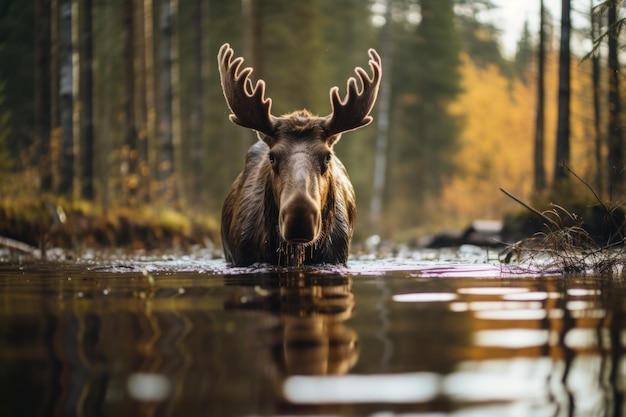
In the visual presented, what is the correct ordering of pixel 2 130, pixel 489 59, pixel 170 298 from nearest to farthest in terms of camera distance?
pixel 170 298 < pixel 2 130 < pixel 489 59

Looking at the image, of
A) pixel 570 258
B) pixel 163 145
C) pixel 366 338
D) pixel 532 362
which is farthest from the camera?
pixel 163 145

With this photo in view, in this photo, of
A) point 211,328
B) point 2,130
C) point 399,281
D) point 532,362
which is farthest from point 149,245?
point 532,362

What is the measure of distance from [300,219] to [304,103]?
3687 cm

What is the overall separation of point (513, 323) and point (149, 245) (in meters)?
13.2

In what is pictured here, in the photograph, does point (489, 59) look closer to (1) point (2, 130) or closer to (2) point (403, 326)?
(1) point (2, 130)

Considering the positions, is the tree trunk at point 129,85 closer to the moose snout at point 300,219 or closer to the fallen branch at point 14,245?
the fallen branch at point 14,245

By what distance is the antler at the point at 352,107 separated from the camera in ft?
30.0

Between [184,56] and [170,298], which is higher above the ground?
[184,56]

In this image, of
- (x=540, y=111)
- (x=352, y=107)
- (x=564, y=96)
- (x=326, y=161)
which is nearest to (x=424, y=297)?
(x=326, y=161)

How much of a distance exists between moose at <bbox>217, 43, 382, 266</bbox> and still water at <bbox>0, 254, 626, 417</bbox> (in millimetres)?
1207

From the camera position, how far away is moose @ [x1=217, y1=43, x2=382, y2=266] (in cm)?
801

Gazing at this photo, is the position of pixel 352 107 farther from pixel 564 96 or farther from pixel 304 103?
pixel 304 103

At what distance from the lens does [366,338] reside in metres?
4.13

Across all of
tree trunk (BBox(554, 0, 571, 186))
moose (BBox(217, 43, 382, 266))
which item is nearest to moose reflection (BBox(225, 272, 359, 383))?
moose (BBox(217, 43, 382, 266))
